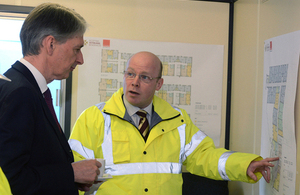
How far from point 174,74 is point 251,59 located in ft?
2.26

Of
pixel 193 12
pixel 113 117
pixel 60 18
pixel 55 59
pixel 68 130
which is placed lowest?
pixel 68 130

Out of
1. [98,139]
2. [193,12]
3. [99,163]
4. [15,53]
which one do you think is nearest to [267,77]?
[193,12]

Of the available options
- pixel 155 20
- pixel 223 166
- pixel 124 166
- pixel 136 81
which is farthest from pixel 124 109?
pixel 155 20

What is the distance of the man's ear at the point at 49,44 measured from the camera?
1.13 metres

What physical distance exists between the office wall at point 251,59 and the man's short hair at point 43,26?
53.6 inches

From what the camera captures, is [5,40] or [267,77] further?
[5,40]

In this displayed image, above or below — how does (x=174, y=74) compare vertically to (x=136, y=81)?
above

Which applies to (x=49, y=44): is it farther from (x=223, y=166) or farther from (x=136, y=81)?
(x=223, y=166)

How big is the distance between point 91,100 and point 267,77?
1.45 meters

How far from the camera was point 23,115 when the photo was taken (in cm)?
93

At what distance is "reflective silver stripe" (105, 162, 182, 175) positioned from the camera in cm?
178

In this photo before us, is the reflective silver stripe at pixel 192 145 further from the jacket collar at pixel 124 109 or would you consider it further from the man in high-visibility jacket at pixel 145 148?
the jacket collar at pixel 124 109

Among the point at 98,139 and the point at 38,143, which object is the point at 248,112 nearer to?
the point at 98,139

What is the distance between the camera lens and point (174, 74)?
268 cm
